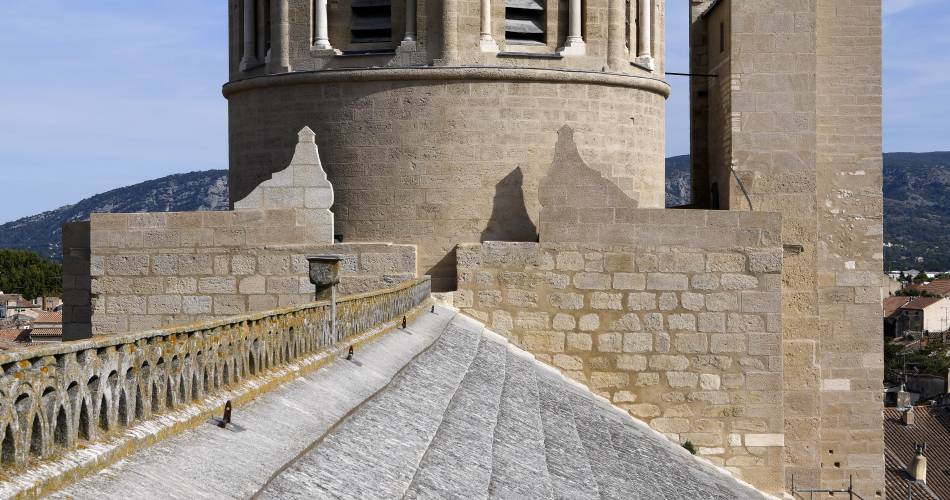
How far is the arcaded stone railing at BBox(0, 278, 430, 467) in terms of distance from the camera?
3.69 metres

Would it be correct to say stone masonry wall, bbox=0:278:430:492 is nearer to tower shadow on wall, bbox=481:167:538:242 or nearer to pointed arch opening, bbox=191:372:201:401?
pointed arch opening, bbox=191:372:201:401

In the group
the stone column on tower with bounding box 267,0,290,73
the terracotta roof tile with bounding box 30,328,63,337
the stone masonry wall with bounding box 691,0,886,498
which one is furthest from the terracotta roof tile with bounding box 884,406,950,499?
the terracotta roof tile with bounding box 30,328,63,337

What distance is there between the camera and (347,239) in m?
16.6

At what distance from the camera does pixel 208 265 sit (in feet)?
44.6

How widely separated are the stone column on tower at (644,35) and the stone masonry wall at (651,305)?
4.18 meters

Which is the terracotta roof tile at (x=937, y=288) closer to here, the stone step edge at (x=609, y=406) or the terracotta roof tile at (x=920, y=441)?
the terracotta roof tile at (x=920, y=441)

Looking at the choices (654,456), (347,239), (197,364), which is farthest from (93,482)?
(347,239)

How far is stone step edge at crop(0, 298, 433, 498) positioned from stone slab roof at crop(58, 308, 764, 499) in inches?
1.6

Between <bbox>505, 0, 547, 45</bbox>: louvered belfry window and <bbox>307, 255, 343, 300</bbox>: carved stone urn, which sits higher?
<bbox>505, 0, 547, 45</bbox>: louvered belfry window

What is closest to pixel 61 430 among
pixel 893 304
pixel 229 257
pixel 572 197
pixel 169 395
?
pixel 169 395

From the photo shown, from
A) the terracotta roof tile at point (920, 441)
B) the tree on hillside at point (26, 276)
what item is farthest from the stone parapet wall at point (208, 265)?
the tree on hillside at point (26, 276)

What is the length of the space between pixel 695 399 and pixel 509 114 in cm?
447

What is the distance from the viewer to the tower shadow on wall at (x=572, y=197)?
13.9 meters

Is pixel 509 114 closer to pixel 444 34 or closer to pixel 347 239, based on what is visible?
pixel 444 34
